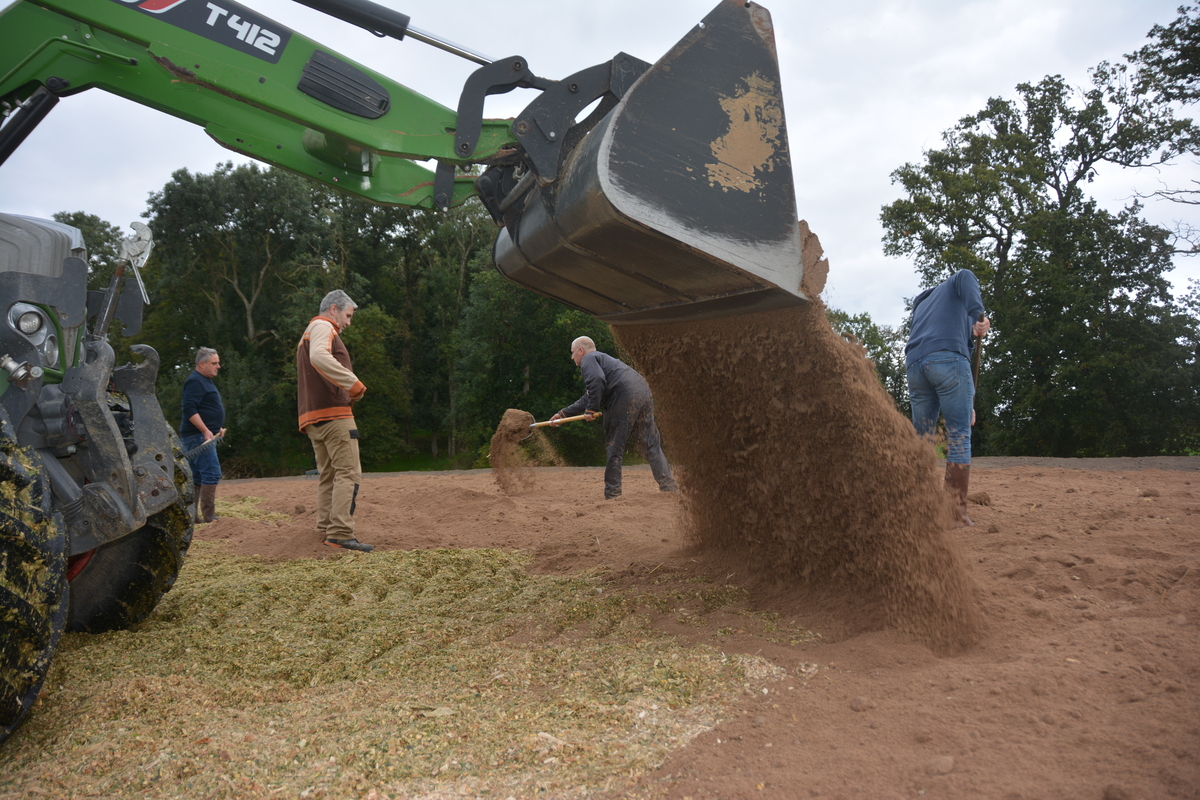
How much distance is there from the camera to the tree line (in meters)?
22.9

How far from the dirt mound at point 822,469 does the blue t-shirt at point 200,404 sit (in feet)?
15.3

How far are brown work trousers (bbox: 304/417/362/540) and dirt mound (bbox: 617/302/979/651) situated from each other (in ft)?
8.74

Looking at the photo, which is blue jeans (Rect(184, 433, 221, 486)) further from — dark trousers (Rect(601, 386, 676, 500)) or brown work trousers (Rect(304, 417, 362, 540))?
dark trousers (Rect(601, 386, 676, 500))

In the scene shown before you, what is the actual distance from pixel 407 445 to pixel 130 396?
28.8 metres

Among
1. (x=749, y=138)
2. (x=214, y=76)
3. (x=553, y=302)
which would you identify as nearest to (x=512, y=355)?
(x=553, y=302)

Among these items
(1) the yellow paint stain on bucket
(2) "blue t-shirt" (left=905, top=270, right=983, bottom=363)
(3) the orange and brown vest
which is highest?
(1) the yellow paint stain on bucket

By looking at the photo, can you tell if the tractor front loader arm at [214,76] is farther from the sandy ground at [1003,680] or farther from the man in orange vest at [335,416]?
the sandy ground at [1003,680]

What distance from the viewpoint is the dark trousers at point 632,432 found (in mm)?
7453

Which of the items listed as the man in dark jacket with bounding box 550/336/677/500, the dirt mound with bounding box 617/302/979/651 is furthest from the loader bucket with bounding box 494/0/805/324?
the man in dark jacket with bounding box 550/336/677/500

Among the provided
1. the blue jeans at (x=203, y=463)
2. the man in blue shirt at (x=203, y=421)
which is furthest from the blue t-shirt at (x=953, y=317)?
the blue jeans at (x=203, y=463)

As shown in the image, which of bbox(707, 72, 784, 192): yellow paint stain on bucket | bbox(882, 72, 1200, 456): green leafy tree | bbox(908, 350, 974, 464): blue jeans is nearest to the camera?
bbox(707, 72, 784, 192): yellow paint stain on bucket

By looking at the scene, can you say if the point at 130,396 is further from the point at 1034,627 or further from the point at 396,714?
the point at 1034,627

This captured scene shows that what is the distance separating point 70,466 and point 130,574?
950 mm

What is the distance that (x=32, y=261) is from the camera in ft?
10.1
